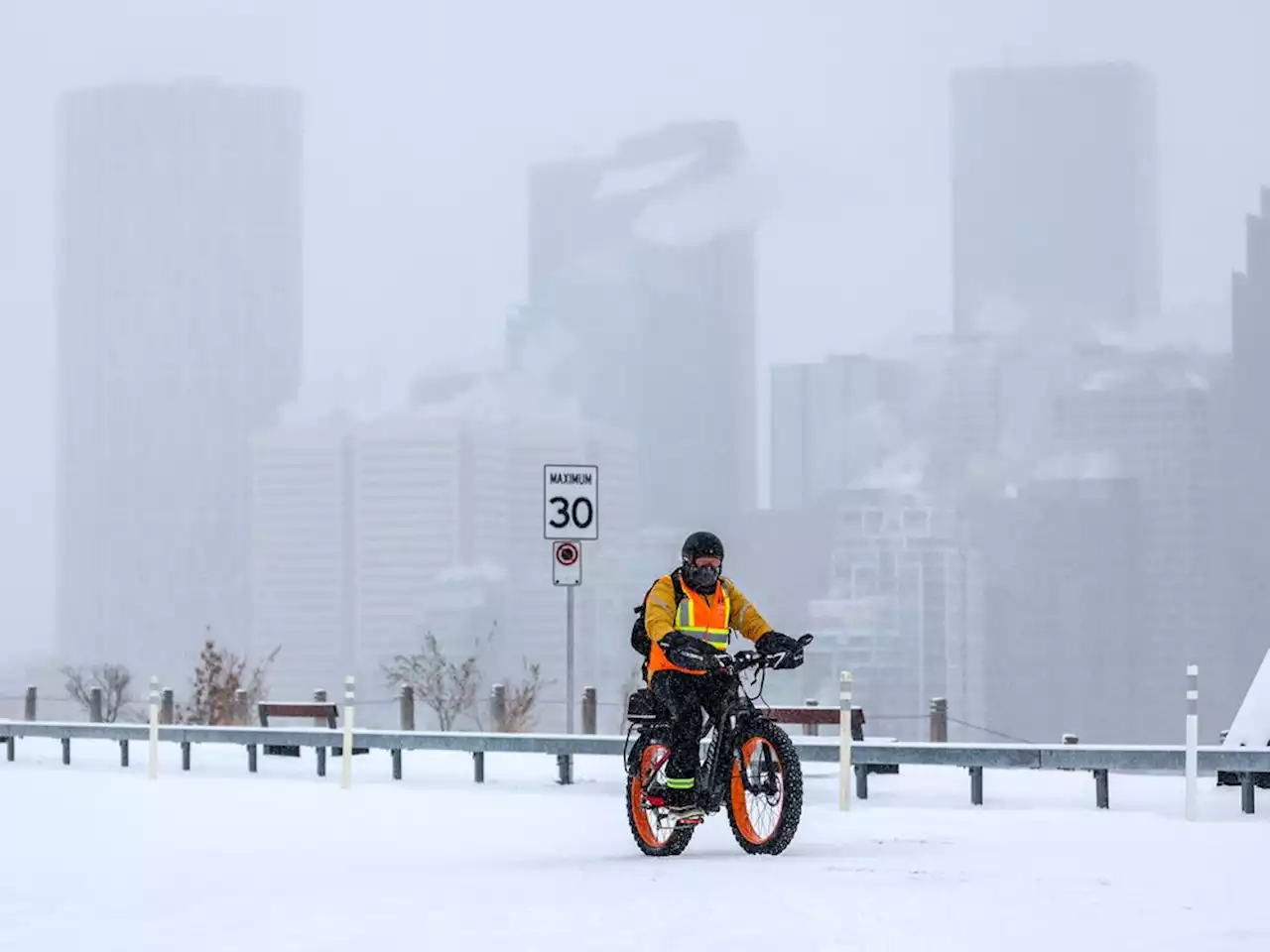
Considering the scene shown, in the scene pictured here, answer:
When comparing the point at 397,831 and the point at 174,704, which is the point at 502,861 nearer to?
the point at 397,831

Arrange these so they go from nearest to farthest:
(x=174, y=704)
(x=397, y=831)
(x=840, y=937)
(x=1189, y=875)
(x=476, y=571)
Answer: (x=840, y=937)
(x=1189, y=875)
(x=397, y=831)
(x=174, y=704)
(x=476, y=571)

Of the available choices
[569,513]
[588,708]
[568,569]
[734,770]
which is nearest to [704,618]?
[734,770]

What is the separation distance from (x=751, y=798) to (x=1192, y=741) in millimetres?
4672

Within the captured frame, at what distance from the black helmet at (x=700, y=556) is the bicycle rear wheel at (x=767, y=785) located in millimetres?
837

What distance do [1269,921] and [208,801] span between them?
11668mm

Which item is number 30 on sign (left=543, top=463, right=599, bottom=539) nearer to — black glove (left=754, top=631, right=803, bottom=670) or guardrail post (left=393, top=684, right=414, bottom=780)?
guardrail post (left=393, top=684, right=414, bottom=780)

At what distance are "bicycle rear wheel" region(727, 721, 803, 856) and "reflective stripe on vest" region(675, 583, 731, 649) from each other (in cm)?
55

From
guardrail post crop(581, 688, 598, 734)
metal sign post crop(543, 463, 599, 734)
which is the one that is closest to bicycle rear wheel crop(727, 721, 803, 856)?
metal sign post crop(543, 463, 599, 734)

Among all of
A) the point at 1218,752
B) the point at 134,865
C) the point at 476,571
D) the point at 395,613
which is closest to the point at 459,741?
the point at 1218,752

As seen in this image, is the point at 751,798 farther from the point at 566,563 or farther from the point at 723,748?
the point at 566,563

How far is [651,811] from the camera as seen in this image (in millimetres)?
13398

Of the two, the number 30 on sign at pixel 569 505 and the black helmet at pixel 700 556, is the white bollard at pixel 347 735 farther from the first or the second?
the black helmet at pixel 700 556

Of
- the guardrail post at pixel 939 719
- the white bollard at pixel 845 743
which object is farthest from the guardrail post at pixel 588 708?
the white bollard at pixel 845 743

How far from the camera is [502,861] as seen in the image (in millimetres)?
13344
